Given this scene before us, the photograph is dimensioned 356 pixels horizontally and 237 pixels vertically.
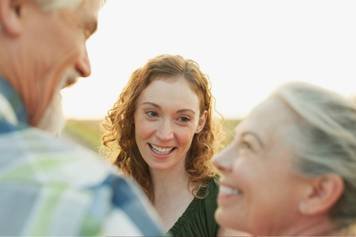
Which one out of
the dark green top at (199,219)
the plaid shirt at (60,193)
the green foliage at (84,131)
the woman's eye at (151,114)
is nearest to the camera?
the plaid shirt at (60,193)

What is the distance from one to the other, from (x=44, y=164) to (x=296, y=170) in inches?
34.3

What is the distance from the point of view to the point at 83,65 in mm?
1507

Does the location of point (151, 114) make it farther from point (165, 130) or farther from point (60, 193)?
point (60, 193)

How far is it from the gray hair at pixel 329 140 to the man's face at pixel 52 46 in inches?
26.0

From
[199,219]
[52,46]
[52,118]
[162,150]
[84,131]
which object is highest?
[52,46]

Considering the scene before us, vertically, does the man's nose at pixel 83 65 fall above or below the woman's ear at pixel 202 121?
above

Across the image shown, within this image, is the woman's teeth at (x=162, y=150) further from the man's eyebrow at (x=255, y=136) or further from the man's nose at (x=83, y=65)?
the man's nose at (x=83, y=65)

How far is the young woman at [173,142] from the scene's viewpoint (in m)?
3.91

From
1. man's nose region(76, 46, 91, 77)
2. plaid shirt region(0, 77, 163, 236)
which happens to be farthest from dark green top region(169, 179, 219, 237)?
plaid shirt region(0, 77, 163, 236)

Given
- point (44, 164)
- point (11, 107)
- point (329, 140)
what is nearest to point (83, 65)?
point (11, 107)

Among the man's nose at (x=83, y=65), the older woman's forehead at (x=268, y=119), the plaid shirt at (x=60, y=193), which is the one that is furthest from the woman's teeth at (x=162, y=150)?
the plaid shirt at (x=60, y=193)

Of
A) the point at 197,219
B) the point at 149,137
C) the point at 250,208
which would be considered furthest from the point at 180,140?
the point at 250,208

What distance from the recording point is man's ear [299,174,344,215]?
1820mm

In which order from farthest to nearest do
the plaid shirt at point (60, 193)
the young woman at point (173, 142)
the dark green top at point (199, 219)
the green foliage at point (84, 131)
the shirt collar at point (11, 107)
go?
the green foliage at point (84, 131)
the young woman at point (173, 142)
the dark green top at point (199, 219)
the shirt collar at point (11, 107)
the plaid shirt at point (60, 193)
